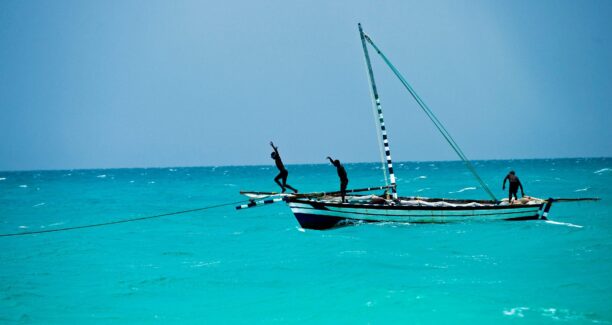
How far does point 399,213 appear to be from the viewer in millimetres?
23312

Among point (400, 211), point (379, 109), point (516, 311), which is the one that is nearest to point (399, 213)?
point (400, 211)

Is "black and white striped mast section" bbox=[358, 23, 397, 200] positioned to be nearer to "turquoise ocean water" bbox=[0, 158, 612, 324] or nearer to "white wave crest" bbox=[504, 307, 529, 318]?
"turquoise ocean water" bbox=[0, 158, 612, 324]

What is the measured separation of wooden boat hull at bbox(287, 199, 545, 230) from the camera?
2325 cm

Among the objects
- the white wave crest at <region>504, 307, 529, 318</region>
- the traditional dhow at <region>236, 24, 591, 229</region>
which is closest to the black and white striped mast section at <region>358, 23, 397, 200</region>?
the traditional dhow at <region>236, 24, 591, 229</region>

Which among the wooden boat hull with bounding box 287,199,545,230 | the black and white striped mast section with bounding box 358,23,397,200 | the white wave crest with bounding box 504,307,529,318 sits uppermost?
the black and white striped mast section with bounding box 358,23,397,200

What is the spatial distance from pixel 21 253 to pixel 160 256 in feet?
22.7

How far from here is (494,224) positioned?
24922 millimetres

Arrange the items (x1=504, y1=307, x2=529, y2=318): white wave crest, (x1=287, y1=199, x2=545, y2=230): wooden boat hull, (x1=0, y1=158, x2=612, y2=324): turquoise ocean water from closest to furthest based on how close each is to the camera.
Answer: (x1=504, y1=307, x2=529, y2=318): white wave crest → (x1=0, y1=158, x2=612, y2=324): turquoise ocean water → (x1=287, y1=199, x2=545, y2=230): wooden boat hull

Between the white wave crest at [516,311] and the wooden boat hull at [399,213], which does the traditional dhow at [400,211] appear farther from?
the white wave crest at [516,311]

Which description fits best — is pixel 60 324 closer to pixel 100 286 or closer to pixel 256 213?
pixel 100 286

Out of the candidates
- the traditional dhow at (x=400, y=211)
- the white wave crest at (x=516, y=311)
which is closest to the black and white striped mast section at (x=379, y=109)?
the traditional dhow at (x=400, y=211)

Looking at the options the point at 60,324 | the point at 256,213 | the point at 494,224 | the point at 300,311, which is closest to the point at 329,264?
the point at 300,311

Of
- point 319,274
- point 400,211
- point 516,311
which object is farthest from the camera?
point 400,211

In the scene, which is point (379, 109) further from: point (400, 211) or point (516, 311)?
point (516, 311)
